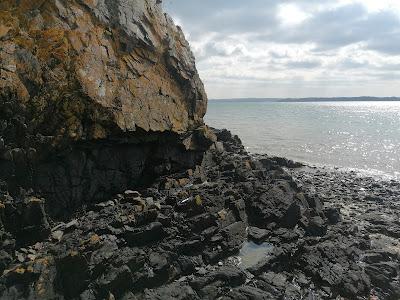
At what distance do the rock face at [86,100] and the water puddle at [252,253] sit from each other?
6890 millimetres

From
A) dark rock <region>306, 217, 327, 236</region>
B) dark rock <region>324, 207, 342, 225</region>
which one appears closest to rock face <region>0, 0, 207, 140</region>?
dark rock <region>306, 217, 327, 236</region>

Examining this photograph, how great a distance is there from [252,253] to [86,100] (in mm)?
11404

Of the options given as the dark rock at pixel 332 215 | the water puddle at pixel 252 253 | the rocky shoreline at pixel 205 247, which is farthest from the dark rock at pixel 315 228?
the water puddle at pixel 252 253

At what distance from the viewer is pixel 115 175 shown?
21.1m

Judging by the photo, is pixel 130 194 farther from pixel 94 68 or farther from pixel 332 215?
pixel 332 215

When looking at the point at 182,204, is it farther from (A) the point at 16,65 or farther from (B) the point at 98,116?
(A) the point at 16,65

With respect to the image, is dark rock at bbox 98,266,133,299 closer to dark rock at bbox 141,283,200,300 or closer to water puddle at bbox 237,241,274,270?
dark rock at bbox 141,283,200,300

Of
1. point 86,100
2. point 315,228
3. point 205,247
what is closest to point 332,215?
point 315,228

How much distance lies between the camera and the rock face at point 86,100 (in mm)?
17609

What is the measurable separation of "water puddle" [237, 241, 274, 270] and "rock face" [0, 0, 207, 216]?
6890 millimetres

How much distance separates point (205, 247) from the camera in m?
19.5

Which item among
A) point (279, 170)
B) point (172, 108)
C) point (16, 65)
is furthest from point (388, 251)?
point (16, 65)

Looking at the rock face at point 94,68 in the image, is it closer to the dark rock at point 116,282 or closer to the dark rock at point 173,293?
Answer: the dark rock at point 116,282

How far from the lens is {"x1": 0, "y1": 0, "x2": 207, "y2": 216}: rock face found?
17.6 meters
